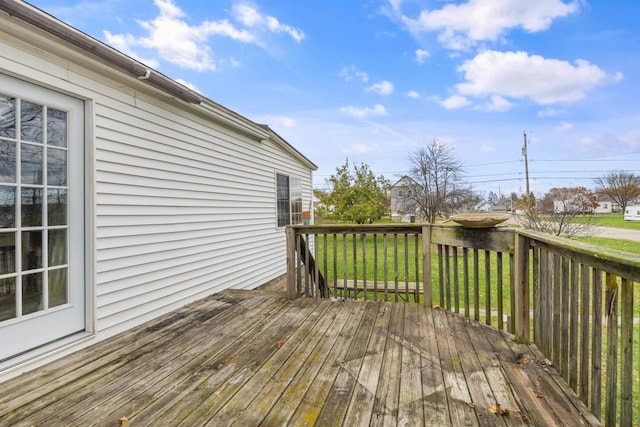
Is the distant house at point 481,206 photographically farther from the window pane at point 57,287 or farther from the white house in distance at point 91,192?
the window pane at point 57,287

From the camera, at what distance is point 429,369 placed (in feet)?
6.50

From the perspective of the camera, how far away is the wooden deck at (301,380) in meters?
1.52

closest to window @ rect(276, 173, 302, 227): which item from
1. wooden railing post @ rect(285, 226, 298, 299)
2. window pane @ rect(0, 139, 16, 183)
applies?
wooden railing post @ rect(285, 226, 298, 299)

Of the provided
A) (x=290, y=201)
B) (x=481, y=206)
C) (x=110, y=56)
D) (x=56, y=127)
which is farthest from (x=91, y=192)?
(x=481, y=206)

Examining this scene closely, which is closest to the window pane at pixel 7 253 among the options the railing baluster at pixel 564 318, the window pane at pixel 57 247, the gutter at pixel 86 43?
the window pane at pixel 57 247

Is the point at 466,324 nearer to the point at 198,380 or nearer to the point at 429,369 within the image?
the point at 429,369

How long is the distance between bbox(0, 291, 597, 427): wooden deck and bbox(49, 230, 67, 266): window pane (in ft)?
2.39

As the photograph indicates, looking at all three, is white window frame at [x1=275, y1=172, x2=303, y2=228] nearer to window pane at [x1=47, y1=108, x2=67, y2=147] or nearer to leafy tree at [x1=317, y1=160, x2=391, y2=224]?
window pane at [x1=47, y1=108, x2=67, y2=147]

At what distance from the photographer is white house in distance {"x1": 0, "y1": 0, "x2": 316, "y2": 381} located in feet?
6.82

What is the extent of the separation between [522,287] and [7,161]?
3.79 meters

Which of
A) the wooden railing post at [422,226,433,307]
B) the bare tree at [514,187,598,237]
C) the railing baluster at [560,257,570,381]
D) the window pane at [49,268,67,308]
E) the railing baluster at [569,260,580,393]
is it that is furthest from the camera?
the bare tree at [514,187,598,237]

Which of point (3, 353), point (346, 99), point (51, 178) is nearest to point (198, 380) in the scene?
point (3, 353)

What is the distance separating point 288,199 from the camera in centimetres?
722

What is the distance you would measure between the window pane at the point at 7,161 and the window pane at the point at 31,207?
0.12 metres
